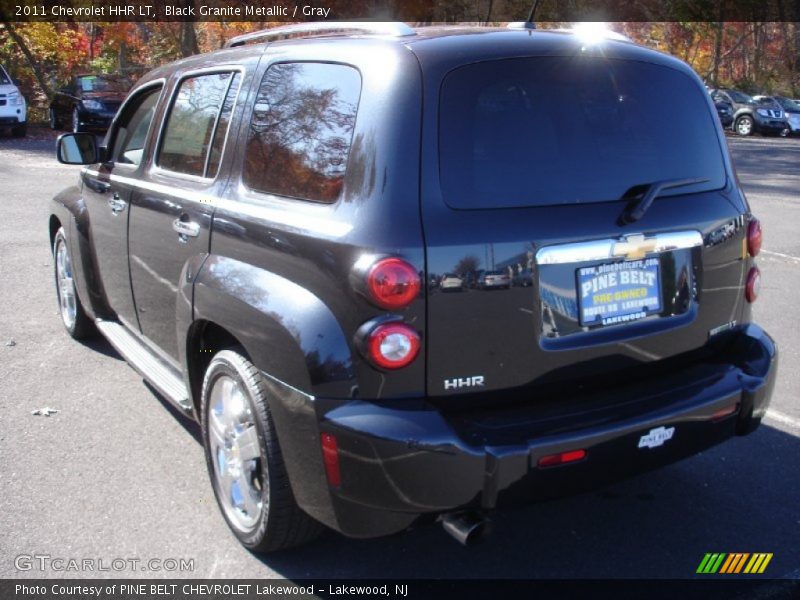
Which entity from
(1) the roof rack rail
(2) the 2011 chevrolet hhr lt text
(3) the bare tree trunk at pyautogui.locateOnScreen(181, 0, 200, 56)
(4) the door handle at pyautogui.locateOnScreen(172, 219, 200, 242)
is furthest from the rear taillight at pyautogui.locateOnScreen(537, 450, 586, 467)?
(3) the bare tree trunk at pyautogui.locateOnScreen(181, 0, 200, 56)

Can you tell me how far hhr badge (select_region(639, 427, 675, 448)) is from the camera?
286 cm

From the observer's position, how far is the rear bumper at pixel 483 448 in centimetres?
258

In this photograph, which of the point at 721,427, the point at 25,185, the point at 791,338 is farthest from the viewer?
the point at 25,185

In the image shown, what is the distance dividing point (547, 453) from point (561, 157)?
1.03 metres

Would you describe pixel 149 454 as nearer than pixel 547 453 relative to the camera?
No

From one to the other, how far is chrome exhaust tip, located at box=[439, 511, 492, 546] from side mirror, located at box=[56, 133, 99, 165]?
3269 millimetres

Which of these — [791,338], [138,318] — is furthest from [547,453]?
[791,338]

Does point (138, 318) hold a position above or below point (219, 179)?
below

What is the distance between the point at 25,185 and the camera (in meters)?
13.3

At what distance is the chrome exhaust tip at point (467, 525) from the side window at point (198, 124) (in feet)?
5.84

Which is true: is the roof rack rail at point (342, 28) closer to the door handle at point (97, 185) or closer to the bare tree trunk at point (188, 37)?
the door handle at point (97, 185)

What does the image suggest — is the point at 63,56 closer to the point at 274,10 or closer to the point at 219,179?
the point at 274,10

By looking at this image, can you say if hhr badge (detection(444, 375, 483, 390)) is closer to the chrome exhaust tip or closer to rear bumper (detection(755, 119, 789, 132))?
the chrome exhaust tip

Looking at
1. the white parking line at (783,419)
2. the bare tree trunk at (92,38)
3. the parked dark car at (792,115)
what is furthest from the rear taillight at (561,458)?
the bare tree trunk at (92,38)
